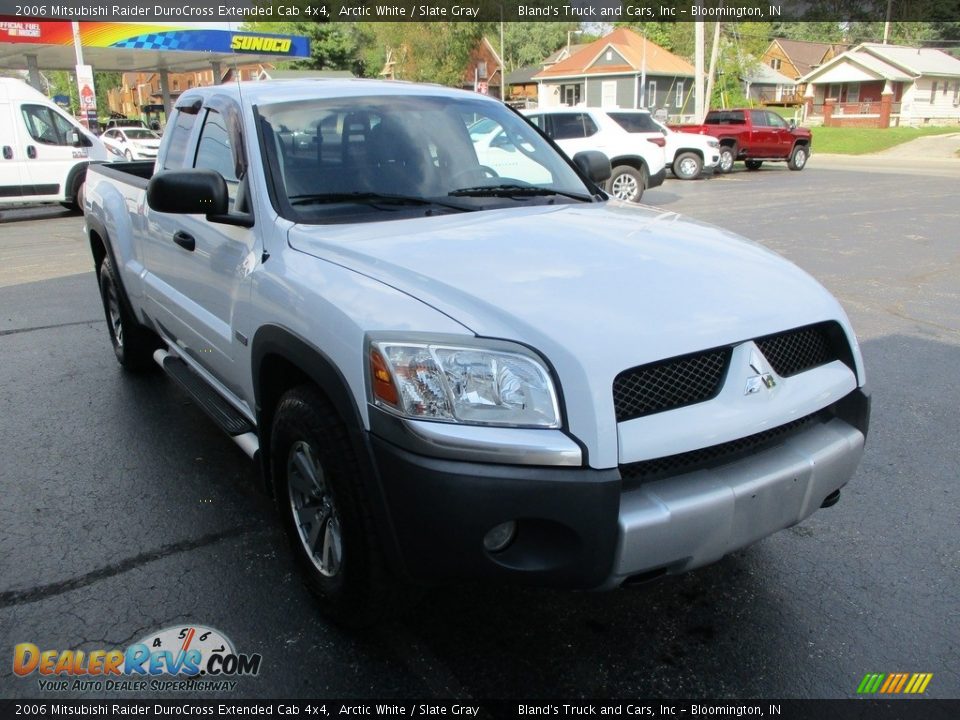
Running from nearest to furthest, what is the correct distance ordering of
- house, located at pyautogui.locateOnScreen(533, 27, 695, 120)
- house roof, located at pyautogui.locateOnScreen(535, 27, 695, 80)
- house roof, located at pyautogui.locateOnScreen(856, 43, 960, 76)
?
house roof, located at pyautogui.locateOnScreen(856, 43, 960, 76), house roof, located at pyautogui.locateOnScreen(535, 27, 695, 80), house, located at pyautogui.locateOnScreen(533, 27, 695, 120)

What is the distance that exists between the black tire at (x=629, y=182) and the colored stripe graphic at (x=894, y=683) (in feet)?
44.4

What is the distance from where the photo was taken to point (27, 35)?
26703mm

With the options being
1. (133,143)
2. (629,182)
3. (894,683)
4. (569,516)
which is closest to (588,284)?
(569,516)

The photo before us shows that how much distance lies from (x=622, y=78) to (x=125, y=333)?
58.2 meters

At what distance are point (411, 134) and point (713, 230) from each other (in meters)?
1.37

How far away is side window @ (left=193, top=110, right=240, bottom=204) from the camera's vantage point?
352 cm

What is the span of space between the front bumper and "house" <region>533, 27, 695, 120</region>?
5771 centimetres

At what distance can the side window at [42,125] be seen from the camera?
1499cm

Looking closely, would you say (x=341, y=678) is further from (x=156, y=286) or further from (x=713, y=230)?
(x=156, y=286)

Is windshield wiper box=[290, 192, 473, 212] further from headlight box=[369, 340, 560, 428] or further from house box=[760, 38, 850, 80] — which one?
house box=[760, 38, 850, 80]

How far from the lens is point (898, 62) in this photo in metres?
53.4

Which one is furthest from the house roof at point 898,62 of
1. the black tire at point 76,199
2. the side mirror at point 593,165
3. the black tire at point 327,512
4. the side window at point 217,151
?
the black tire at point 327,512

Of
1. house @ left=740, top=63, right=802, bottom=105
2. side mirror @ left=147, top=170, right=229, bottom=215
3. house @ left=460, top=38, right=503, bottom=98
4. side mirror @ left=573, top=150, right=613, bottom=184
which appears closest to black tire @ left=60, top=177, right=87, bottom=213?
side mirror @ left=573, top=150, right=613, bottom=184

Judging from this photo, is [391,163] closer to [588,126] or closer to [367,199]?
[367,199]
